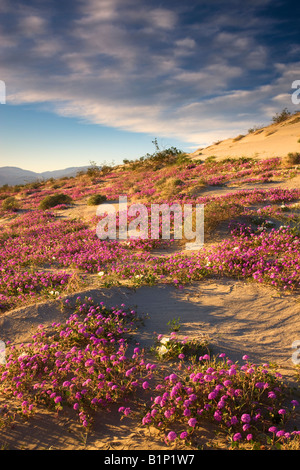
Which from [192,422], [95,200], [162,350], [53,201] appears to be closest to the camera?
[192,422]

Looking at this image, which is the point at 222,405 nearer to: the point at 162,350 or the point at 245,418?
the point at 245,418

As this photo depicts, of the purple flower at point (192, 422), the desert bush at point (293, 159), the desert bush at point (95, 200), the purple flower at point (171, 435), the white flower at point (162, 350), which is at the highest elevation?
the desert bush at point (293, 159)

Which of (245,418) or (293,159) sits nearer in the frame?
(245,418)

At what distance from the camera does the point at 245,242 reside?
27.9ft

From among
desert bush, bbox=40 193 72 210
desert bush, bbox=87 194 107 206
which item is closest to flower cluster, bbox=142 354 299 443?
desert bush, bbox=87 194 107 206

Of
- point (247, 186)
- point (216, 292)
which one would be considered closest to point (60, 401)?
point (216, 292)

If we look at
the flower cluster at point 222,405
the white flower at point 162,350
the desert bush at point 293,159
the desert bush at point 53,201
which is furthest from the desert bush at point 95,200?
the flower cluster at point 222,405

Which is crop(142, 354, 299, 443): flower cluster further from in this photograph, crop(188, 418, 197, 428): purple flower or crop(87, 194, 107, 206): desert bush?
crop(87, 194, 107, 206): desert bush

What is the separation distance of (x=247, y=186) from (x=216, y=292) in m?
11.1

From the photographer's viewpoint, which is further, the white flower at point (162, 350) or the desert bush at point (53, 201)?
the desert bush at point (53, 201)

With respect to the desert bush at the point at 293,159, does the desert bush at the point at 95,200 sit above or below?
below

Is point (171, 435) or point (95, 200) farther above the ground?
point (95, 200)

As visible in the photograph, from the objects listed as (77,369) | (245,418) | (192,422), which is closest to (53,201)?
(77,369)

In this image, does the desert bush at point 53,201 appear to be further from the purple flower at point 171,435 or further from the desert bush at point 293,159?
the purple flower at point 171,435
